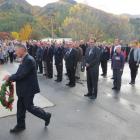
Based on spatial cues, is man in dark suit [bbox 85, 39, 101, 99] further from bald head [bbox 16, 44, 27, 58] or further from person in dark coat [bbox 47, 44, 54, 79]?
person in dark coat [bbox 47, 44, 54, 79]

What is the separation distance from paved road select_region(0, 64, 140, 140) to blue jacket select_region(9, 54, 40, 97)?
3.08 ft

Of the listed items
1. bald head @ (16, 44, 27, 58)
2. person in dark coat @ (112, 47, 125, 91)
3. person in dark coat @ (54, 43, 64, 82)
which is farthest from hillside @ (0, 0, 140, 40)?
bald head @ (16, 44, 27, 58)

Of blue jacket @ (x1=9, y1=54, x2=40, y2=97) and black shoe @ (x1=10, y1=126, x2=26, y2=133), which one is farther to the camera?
black shoe @ (x1=10, y1=126, x2=26, y2=133)

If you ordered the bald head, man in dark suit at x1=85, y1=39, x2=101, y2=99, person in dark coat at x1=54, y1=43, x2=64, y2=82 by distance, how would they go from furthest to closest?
person in dark coat at x1=54, y1=43, x2=64, y2=82 < man in dark suit at x1=85, y1=39, x2=101, y2=99 < the bald head

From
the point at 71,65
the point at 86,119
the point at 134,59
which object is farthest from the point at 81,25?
the point at 86,119

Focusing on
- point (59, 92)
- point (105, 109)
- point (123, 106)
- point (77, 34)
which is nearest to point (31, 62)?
point (105, 109)

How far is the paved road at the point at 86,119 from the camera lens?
692 cm

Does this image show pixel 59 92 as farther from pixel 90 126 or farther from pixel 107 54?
pixel 107 54

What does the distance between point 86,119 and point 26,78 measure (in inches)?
84.9

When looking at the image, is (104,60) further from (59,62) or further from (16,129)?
(16,129)

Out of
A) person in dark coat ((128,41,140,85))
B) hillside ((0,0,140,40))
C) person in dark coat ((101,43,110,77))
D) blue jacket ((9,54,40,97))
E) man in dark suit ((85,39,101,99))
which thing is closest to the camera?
blue jacket ((9,54,40,97))

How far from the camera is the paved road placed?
22.7 ft

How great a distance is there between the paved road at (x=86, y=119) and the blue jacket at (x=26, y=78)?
94 cm

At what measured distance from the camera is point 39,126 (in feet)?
24.6
